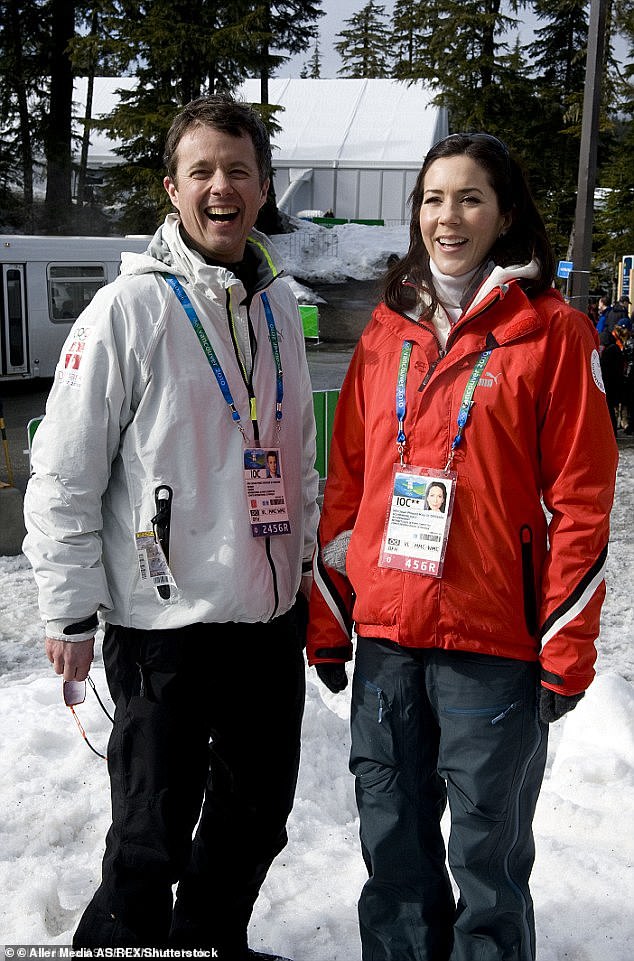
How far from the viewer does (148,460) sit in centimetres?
225

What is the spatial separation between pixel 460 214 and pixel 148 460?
38.0 inches

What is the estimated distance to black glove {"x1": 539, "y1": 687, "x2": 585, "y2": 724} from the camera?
6.73 feet

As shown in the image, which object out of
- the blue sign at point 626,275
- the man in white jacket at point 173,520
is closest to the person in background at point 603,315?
the blue sign at point 626,275

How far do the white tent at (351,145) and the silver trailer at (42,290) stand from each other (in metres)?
18.2

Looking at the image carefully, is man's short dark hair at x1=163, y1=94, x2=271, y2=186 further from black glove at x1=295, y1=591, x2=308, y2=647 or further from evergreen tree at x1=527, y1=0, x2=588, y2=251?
evergreen tree at x1=527, y1=0, x2=588, y2=251

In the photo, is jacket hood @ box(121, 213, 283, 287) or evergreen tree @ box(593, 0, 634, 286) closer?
jacket hood @ box(121, 213, 283, 287)

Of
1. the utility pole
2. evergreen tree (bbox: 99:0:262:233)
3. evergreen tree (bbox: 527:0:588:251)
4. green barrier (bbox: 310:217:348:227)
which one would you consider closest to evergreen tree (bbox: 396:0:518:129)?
evergreen tree (bbox: 527:0:588:251)

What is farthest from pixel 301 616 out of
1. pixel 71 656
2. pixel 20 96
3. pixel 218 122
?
pixel 20 96

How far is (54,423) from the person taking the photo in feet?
7.25

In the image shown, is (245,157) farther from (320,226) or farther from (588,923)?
(320,226)

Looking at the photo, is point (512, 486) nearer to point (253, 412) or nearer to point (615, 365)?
point (253, 412)

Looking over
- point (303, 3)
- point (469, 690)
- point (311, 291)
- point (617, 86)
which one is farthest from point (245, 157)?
point (303, 3)

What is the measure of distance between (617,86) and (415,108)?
12.1 m

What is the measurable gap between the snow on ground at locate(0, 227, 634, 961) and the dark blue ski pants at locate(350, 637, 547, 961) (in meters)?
0.60
